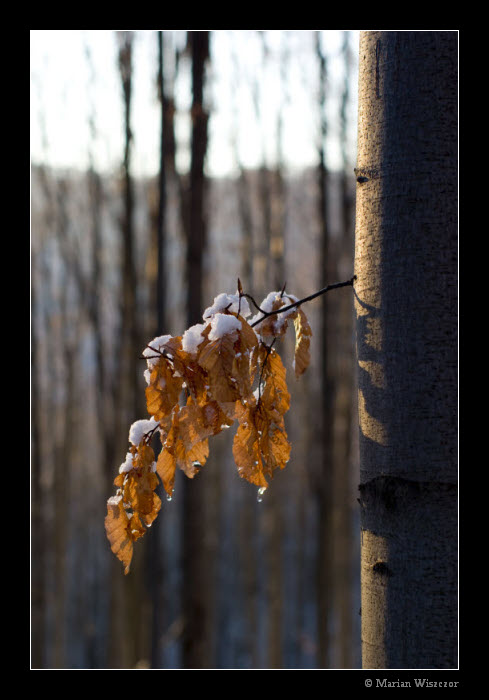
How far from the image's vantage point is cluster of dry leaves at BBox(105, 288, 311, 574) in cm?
152

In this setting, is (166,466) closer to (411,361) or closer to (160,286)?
(411,361)

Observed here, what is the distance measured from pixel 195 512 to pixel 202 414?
382 cm

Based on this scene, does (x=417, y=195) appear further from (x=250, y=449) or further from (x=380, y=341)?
(x=250, y=449)

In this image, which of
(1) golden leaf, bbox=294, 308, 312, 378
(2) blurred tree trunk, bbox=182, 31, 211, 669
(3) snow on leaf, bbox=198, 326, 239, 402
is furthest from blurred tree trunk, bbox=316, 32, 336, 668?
(3) snow on leaf, bbox=198, 326, 239, 402

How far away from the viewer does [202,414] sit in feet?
5.18

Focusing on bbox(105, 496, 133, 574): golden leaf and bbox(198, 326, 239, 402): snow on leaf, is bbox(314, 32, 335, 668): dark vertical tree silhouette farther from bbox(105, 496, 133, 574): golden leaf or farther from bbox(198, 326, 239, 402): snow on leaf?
bbox(198, 326, 239, 402): snow on leaf

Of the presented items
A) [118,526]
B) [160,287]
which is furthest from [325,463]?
[118,526]

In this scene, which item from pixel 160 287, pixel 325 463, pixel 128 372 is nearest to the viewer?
pixel 160 287

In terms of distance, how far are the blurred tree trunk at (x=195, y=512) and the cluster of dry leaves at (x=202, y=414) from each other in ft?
10.9

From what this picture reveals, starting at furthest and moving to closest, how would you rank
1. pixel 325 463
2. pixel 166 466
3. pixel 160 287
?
pixel 325 463 < pixel 160 287 < pixel 166 466

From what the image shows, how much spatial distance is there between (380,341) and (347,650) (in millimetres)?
10126

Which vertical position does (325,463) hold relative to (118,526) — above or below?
below

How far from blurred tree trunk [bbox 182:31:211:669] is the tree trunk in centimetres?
350

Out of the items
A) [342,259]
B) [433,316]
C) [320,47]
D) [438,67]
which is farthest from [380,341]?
[320,47]
